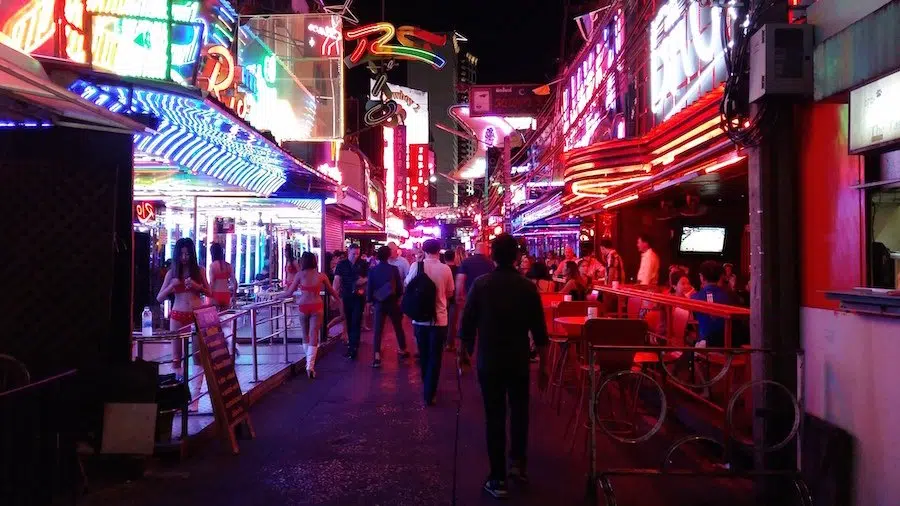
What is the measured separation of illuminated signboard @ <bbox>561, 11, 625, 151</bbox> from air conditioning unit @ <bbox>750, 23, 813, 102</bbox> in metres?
7.46

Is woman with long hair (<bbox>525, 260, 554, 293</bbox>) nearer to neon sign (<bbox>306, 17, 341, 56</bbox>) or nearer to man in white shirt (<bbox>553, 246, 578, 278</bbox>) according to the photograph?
man in white shirt (<bbox>553, 246, 578, 278</bbox>)

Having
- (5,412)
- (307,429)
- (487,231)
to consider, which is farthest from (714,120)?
(487,231)

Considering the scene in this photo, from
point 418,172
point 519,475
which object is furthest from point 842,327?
point 418,172

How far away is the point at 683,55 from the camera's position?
9.73 metres

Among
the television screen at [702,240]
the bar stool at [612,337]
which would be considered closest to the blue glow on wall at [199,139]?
the bar stool at [612,337]

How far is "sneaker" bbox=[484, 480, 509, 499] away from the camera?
16.8 feet

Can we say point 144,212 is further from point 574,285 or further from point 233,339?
point 574,285

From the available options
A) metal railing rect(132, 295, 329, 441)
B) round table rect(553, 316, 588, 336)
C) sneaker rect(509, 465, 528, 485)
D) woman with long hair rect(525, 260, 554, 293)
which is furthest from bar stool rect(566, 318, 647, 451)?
woman with long hair rect(525, 260, 554, 293)

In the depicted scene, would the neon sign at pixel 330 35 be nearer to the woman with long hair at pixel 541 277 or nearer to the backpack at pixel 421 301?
the woman with long hair at pixel 541 277

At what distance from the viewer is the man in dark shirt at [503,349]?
5.24 meters

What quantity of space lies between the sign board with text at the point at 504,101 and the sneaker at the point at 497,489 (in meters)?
18.4

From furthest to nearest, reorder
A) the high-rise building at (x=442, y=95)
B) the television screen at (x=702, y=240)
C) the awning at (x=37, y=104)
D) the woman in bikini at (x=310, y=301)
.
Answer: the high-rise building at (x=442, y=95) → the television screen at (x=702, y=240) → the woman in bikini at (x=310, y=301) → the awning at (x=37, y=104)

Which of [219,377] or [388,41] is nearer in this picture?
[219,377]

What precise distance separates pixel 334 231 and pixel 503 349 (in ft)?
60.5
